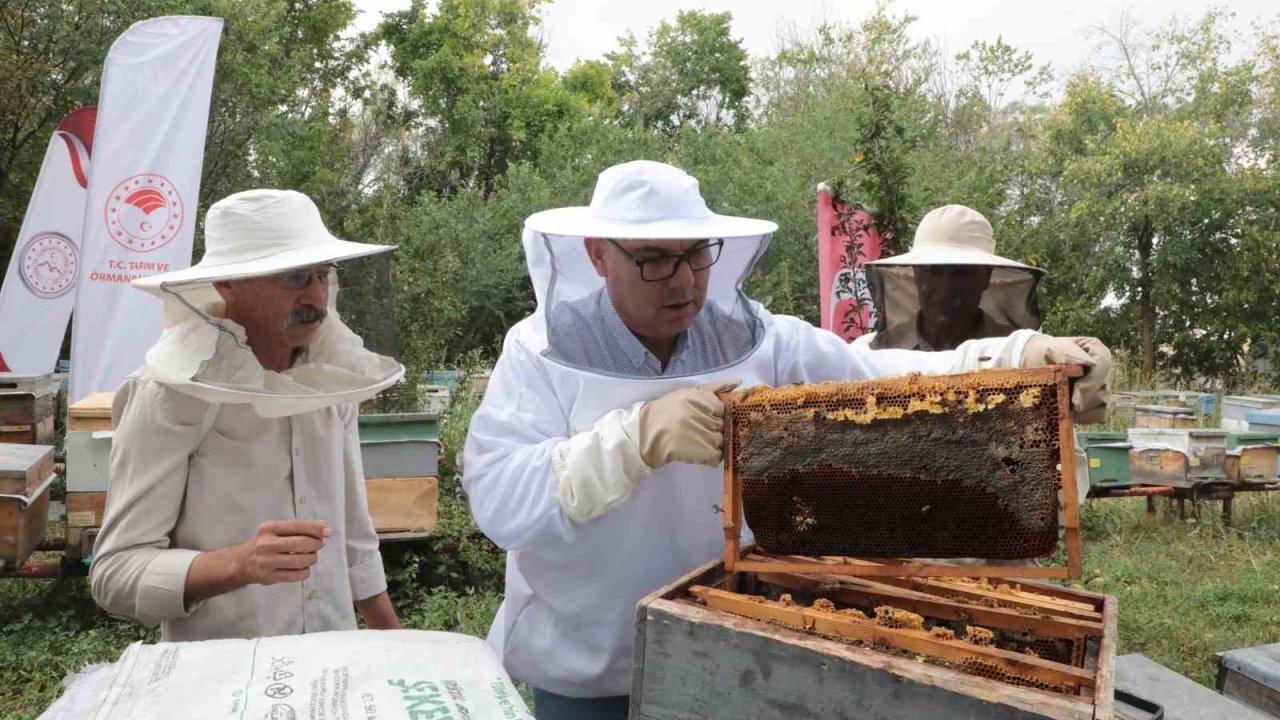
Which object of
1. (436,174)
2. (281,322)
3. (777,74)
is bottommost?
(281,322)

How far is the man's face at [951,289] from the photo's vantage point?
3402 mm

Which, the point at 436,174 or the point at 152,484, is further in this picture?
the point at 436,174

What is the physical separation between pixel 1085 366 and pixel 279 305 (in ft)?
5.12

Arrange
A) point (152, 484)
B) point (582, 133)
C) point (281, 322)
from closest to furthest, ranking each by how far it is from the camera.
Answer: point (152, 484)
point (281, 322)
point (582, 133)

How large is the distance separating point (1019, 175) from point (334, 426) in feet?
61.5

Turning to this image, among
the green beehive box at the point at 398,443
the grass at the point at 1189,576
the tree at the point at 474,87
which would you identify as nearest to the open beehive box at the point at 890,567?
the green beehive box at the point at 398,443

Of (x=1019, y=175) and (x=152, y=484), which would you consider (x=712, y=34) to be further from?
(x=152, y=484)

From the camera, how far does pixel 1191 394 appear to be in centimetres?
1130

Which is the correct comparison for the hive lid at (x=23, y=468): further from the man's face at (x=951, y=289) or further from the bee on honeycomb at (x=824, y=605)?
the bee on honeycomb at (x=824, y=605)

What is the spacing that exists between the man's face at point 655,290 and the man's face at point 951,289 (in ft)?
5.82

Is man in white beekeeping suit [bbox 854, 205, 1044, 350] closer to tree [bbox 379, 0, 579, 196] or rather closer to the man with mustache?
the man with mustache

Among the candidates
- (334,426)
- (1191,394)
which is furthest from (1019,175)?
(334,426)

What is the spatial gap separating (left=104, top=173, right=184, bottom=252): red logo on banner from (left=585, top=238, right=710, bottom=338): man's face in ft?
20.6

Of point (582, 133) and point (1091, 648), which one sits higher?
point (582, 133)
